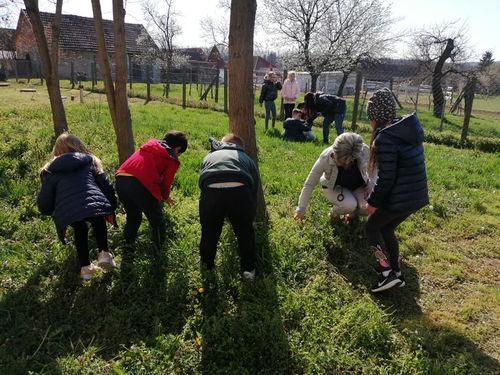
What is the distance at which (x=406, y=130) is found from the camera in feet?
10.8

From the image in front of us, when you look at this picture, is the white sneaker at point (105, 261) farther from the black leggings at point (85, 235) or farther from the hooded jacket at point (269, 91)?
the hooded jacket at point (269, 91)

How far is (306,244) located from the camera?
4254mm

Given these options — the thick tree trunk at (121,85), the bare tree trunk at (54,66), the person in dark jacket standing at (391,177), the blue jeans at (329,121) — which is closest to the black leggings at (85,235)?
the thick tree trunk at (121,85)

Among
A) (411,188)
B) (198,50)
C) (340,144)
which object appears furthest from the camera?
(198,50)

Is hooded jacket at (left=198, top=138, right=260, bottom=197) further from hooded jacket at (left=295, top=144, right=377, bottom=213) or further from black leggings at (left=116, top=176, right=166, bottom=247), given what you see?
hooded jacket at (left=295, top=144, right=377, bottom=213)

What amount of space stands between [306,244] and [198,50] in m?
54.9

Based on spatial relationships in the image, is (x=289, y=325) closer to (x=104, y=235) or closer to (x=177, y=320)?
(x=177, y=320)

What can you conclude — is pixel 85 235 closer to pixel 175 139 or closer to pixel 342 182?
pixel 175 139

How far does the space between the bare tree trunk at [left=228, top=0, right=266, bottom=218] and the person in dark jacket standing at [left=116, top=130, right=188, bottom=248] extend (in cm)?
83

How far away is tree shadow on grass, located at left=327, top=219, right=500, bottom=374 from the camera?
113 inches

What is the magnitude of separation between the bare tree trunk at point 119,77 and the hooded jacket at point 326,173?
2445 mm

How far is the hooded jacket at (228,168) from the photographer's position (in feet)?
10.8

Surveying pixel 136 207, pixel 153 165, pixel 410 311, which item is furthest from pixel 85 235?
pixel 410 311

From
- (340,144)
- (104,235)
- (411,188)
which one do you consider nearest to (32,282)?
(104,235)
